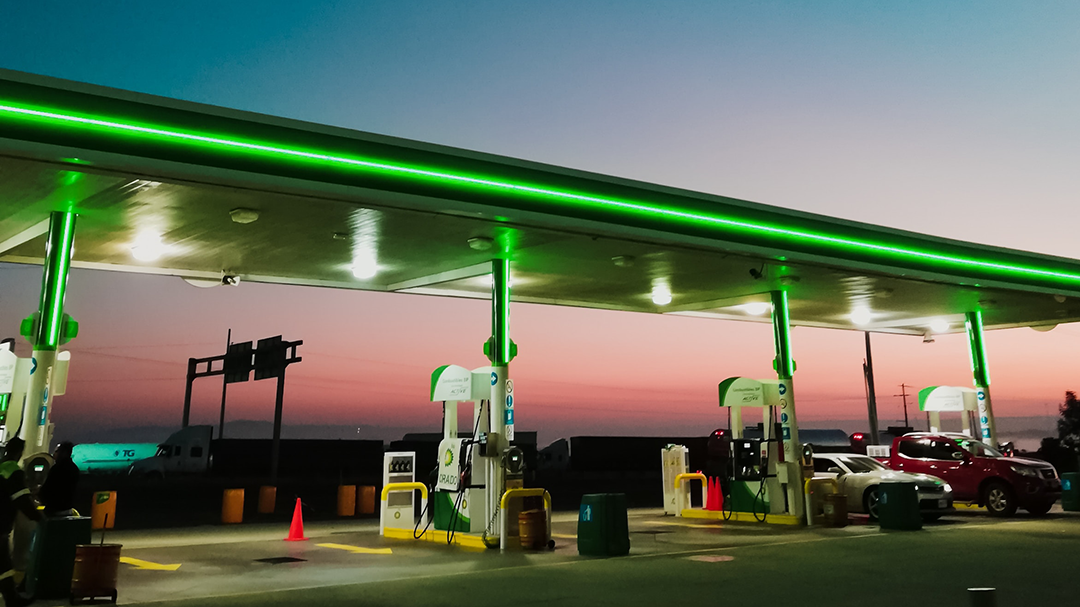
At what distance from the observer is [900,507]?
15.6m

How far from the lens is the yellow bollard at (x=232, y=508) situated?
19.9 metres

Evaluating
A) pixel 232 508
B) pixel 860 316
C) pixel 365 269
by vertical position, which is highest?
pixel 860 316

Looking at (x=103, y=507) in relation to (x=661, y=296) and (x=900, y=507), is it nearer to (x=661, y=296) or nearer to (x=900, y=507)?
(x=661, y=296)

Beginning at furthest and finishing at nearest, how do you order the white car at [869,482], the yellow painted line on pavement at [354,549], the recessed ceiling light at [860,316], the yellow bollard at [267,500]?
1. the yellow bollard at [267,500]
2. the recessed ceiling light at [860,316]
3. the white car at [869,482]
4. the yellow painted line on pavement at [354,549]

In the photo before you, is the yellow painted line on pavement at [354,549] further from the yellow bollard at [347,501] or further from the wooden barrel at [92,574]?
the yellow bollard at [347,501]

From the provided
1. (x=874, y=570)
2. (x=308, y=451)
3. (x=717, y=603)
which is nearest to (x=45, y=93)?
(x=717, y=603)

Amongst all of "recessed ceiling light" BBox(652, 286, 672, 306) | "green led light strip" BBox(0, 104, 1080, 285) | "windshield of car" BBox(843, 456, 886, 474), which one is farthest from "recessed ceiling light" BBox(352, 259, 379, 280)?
"windshield of car" BBox(843, 456, 886, 474)

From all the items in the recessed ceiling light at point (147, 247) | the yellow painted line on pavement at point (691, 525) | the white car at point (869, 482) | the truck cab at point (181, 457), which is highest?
the recessed ceiling light at point (147, 247)

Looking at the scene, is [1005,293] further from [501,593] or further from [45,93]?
[45,93]

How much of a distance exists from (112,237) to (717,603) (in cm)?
1041

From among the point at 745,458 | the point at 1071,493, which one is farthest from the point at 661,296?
the point at 1071,493

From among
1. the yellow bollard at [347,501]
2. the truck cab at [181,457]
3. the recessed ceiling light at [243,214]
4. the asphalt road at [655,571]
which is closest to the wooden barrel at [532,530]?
the asphalt road at [655,571]

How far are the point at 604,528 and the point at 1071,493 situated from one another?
13359 mm

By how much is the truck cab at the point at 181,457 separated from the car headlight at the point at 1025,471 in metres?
39.3
